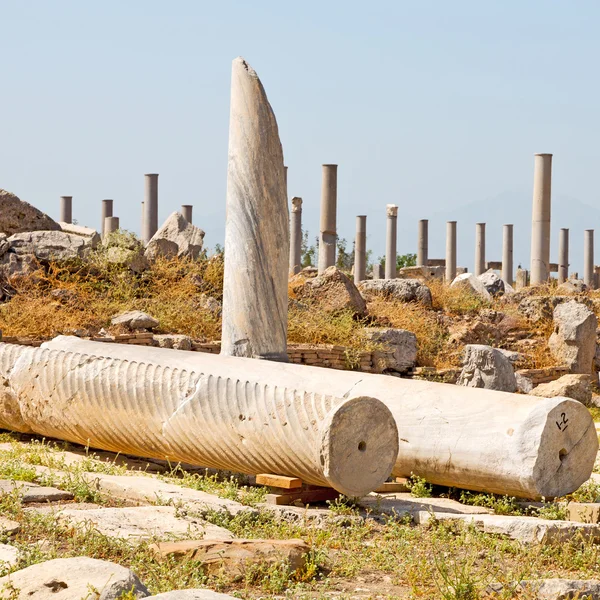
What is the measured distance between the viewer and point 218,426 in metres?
6.66

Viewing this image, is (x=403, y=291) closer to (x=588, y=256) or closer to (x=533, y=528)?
(x=533, y=528)

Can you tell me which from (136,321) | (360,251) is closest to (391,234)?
(360,251)

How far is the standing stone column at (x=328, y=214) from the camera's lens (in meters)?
23.5

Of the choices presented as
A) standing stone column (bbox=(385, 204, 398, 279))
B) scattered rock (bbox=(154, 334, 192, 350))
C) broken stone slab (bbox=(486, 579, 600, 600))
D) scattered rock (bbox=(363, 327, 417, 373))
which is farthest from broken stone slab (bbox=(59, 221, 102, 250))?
standing stone column (bbox=(385, 204, 398, 279))

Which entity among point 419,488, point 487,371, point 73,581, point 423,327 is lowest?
point 419,488

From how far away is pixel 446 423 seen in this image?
270 inches

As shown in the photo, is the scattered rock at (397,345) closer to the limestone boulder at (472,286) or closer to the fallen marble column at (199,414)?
the limestone boulder at (472,286)

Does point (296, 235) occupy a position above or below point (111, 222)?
below

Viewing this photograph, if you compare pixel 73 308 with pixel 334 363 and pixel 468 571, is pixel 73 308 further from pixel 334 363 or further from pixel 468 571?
pixel 468 571

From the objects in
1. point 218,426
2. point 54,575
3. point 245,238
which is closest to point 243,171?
point 245,238

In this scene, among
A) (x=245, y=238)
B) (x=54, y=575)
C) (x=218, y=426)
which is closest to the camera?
(x=54, y=575)

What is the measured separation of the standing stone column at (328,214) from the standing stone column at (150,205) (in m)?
4.67

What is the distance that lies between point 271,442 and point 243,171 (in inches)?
124

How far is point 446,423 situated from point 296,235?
21118mm
